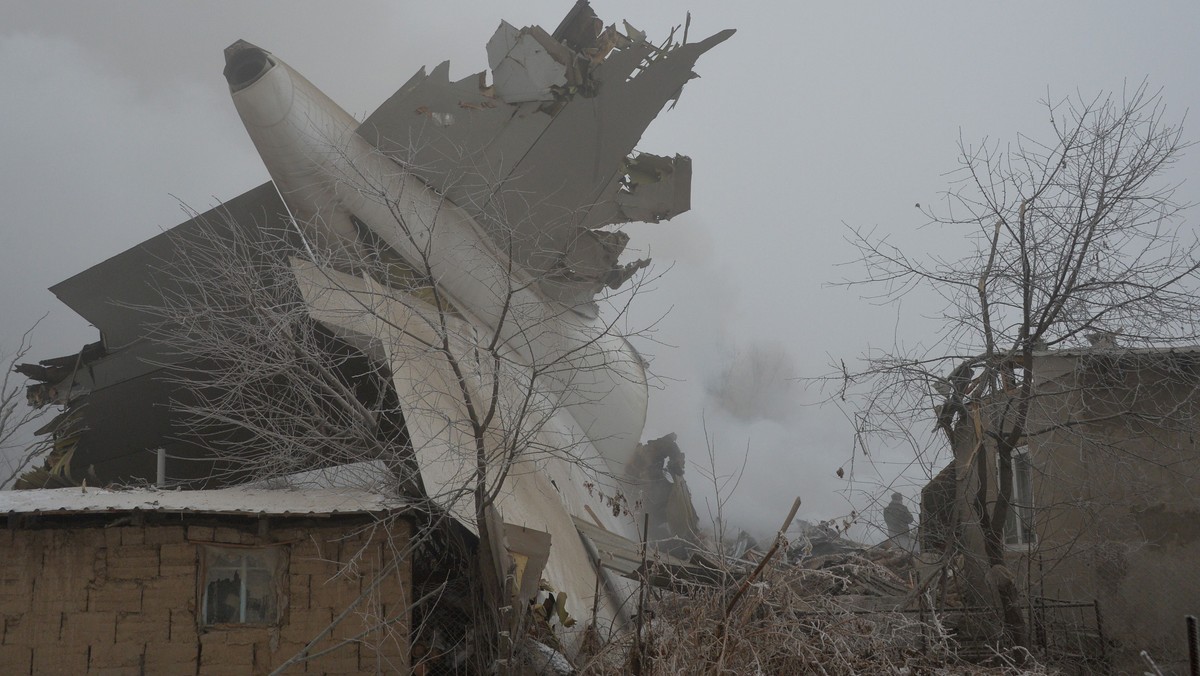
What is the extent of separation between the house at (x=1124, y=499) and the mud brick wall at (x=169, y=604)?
5.12 metres

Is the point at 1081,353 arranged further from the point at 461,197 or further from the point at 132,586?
the point at 132,586

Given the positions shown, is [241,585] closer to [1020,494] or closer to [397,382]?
[397,382]

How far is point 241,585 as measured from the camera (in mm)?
7727

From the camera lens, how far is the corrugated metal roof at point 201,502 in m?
7.32

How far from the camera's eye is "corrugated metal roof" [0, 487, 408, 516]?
7.32 m

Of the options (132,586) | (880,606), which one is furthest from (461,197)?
(880,606)

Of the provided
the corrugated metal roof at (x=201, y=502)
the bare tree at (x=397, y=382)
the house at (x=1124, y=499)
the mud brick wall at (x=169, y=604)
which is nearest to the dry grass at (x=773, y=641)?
the bare tree at (x=397, y=382)

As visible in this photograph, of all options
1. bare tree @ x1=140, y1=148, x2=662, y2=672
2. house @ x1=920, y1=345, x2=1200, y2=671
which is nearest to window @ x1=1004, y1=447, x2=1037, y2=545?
house @ x1=920, y1=345, x2=1200, y2=671

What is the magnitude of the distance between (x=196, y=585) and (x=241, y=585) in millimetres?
333

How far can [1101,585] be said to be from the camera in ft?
30.7

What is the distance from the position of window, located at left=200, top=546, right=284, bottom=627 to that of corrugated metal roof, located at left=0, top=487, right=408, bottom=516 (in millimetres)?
415

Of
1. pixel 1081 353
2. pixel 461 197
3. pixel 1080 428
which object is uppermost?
pixel 461 197

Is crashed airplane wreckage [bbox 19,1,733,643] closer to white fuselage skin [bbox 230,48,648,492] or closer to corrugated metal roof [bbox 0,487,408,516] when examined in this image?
white fuselage skin [bbox 230,48,648,492]

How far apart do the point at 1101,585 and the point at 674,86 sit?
24.1 feet
